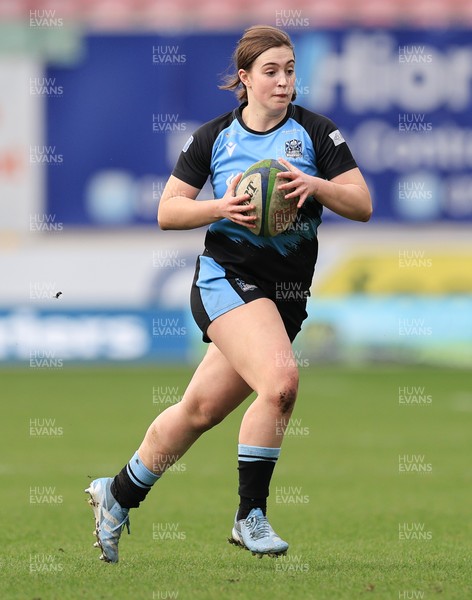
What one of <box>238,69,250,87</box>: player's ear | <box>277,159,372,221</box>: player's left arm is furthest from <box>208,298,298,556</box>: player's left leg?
<box>238,69,250,87</box>: player's ear

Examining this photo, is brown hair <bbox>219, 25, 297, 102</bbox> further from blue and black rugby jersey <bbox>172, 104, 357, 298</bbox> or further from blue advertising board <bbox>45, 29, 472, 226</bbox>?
blue advertising board <bbox>45, 29, 472, 226</bbox>

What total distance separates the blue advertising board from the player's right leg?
14.5 meters

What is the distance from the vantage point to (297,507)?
28.1 ft

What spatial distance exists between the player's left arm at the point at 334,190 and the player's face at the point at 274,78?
0.91 ft

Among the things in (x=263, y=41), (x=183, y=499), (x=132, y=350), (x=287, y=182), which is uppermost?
(x=263, y=41)

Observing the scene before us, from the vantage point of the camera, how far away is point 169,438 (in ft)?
19.9

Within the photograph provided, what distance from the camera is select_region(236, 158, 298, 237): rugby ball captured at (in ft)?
18.5

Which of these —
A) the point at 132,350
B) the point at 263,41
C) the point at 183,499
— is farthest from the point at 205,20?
the point at 263,41

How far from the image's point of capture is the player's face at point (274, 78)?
18.9ft

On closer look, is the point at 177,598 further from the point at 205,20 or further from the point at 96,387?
the point at 205,20

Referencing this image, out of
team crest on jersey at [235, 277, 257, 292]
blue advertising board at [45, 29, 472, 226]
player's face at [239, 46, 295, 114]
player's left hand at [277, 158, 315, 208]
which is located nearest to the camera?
player's left hand at [277, 158, 315, 208]

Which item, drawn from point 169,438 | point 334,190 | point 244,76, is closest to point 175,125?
point 244,76

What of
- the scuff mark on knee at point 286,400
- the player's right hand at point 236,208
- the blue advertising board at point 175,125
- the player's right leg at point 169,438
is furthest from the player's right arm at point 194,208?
the blue advertising board at point 175,125

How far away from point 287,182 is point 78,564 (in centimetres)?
195
